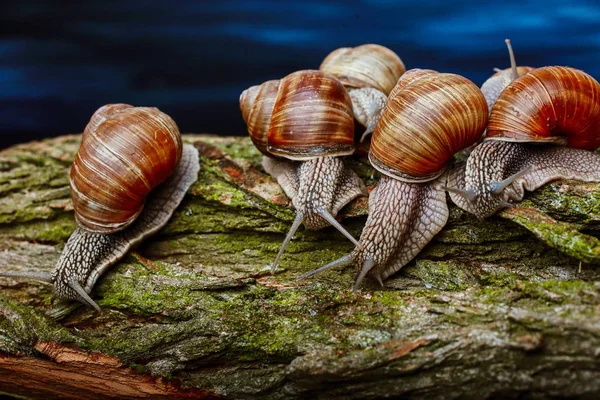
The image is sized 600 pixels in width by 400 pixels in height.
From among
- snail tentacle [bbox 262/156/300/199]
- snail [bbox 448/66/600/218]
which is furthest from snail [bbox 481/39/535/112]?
snail tentacle [bbox 262/156/300/199]

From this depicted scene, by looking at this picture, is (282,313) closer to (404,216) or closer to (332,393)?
(332,393)

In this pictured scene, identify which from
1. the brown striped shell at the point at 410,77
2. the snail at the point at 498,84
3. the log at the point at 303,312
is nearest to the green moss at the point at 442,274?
the log at the point at 303,312

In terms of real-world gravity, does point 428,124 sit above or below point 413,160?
above

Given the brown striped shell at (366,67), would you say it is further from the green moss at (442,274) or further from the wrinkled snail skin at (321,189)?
the green moss at (442,274)

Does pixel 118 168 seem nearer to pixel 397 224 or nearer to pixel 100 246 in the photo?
pixel 100 246

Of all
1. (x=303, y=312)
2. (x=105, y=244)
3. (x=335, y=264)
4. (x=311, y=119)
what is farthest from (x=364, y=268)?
(x=105, y=244)

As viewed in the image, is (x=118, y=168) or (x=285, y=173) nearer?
(x=118, y=168)

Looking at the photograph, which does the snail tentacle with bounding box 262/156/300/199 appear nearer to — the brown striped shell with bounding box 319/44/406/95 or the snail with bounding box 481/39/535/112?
the brown striped shell with bounding box 319/44/406/95
